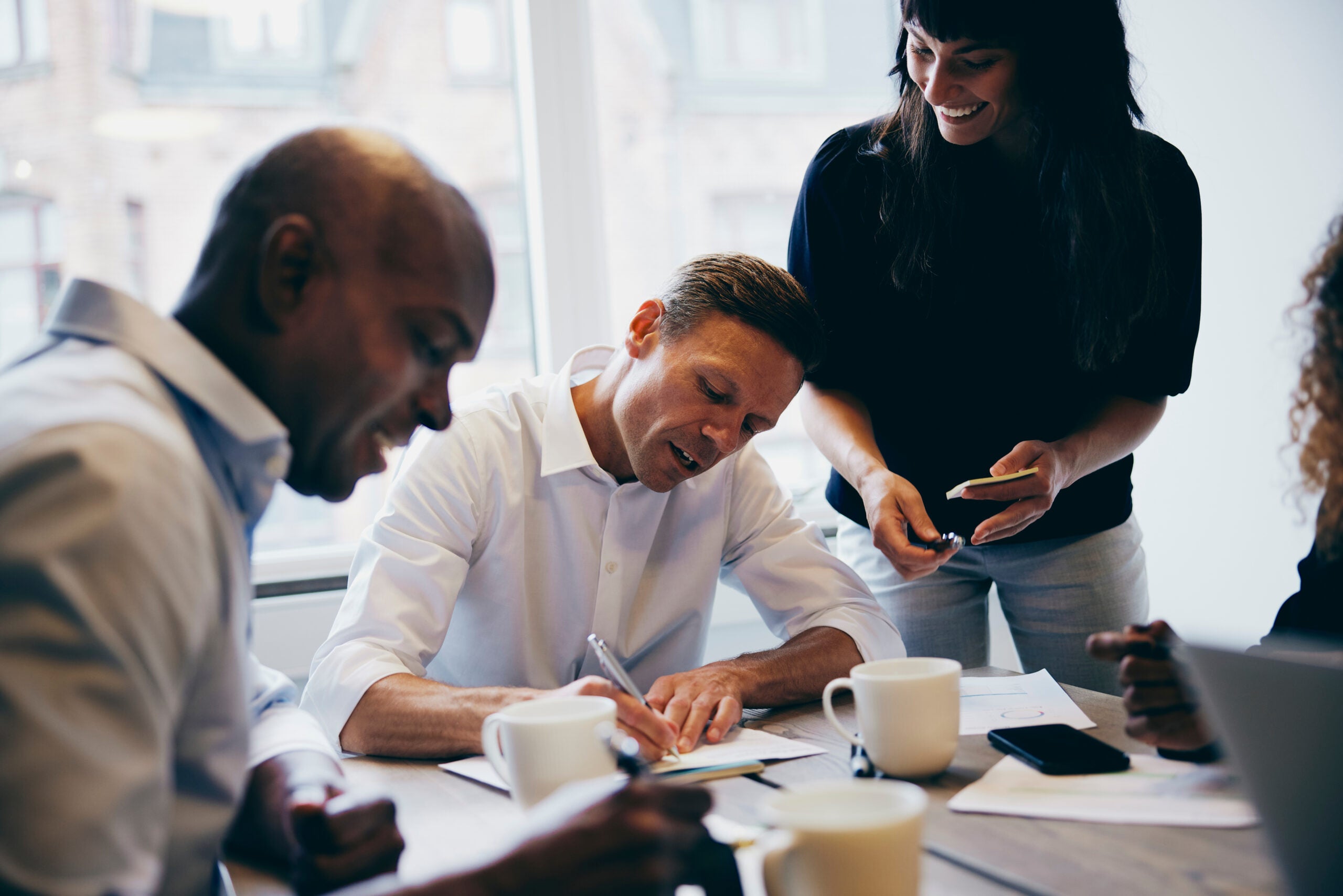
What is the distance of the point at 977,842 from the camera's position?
92 centimetres

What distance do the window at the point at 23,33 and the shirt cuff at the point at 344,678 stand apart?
1.80 metres

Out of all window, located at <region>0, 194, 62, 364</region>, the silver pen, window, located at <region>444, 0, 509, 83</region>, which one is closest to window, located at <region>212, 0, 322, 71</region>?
window, located at <region>444, 0, 509, 83</region>

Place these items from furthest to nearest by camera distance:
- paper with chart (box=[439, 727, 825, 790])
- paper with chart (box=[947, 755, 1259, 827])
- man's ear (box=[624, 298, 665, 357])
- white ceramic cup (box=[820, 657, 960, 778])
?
man's ear (box=[624, 298, 665, 357]), paper with chart (box=[439, 727, 825, 790]), white ceramic cup (box=[820, 657, 960, 778]), paper with chart (box=[947, 755, 1259, 827])

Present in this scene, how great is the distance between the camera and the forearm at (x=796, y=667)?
1469mm

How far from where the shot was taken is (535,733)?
0.98m

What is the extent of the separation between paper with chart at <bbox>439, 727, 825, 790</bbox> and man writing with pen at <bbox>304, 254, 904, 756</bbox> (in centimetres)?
18

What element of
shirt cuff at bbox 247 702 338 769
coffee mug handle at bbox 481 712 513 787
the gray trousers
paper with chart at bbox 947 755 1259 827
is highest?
coffee mug handle at bbox 481 712 513 787

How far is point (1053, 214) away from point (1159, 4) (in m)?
1.72

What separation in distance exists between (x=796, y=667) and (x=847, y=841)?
835 millimetres

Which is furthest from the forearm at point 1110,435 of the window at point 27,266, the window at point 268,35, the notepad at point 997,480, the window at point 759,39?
the window at point 27,266

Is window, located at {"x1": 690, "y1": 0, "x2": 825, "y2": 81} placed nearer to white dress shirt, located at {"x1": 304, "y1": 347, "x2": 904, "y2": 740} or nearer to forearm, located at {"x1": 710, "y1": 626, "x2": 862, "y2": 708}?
white dress shirt, located at {"x1": 304, "y1": 347, "x2": 904, "y2": 740}

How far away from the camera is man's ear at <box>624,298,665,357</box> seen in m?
1.76

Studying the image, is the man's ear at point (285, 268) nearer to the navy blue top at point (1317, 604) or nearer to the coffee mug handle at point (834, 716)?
the coffee mug handle at point (834, 716)

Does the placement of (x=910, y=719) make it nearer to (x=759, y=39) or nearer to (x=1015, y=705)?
(x=1015, y=705)
